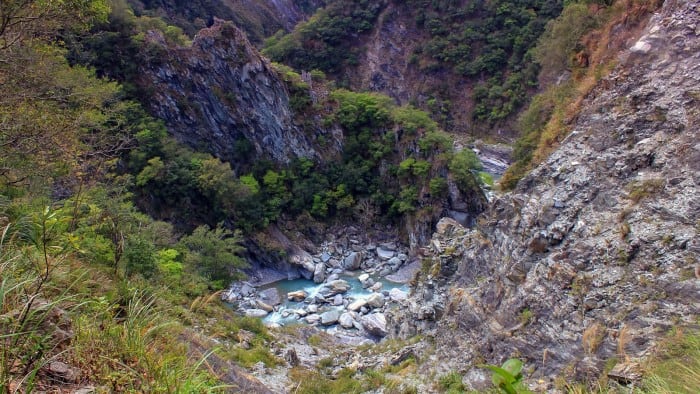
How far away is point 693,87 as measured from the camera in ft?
22.3

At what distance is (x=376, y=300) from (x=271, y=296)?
16.6ft

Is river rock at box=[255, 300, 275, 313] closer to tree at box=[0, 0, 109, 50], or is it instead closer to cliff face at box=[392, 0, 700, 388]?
cliff face at box=[392, 0, 700, 388]

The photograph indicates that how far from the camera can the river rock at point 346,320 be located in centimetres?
1641

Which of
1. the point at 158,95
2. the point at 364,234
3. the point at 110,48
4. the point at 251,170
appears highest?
the point at 110,48

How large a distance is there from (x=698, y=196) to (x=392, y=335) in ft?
30.7

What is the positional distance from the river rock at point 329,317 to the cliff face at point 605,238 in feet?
23.7

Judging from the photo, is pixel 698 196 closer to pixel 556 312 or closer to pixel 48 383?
pixel 556 312

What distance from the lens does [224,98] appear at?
25469 mm

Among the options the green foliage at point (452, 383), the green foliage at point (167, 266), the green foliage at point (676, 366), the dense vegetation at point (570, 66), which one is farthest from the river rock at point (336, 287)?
the green foliage at point (676, 366)

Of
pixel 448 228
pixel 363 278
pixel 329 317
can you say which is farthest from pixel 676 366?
pixel 363 278

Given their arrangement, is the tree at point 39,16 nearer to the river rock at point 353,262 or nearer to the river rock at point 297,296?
the river rock at point 297,296

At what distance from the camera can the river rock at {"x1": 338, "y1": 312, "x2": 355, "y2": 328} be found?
16406 millimetres

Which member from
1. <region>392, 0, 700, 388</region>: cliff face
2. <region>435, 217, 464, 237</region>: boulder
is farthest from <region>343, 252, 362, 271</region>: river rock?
<region>392, 0, 700, 388</region>: cliff face

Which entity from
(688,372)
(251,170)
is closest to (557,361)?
(688,372)
